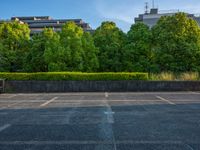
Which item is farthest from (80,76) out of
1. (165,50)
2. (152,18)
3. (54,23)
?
(54,23)

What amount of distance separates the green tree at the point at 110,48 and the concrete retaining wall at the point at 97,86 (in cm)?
560

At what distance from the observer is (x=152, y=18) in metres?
65.8

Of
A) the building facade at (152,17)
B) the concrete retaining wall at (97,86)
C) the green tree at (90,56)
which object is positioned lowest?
the concrete retaining wall at (97,86)

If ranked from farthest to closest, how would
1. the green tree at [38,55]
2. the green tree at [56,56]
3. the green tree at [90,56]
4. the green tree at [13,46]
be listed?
the green tree at [13,46] < the green tree at [38,55] < the green tree at [90,56] < the green tree at [56,56]

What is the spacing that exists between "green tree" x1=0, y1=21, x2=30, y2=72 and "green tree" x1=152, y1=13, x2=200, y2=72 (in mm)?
11517

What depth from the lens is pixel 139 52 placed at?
25.1 meters

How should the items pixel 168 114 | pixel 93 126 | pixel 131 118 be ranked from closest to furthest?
pixel 93 126, pixel 131 118, pixel 168 114

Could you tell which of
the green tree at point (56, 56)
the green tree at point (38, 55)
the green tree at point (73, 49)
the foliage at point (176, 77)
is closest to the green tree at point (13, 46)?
the green tree at point (38, 55)

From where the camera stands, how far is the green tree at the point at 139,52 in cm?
2455

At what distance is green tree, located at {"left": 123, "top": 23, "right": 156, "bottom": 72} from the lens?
24.5 metres

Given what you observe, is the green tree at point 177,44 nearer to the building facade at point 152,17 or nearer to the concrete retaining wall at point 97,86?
the concrete retaining wall at point 97,86

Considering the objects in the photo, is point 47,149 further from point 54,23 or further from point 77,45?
point 54,23

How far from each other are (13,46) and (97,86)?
11829 millimetres

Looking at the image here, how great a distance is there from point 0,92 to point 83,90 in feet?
16.3
